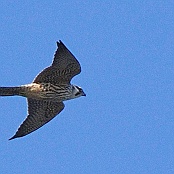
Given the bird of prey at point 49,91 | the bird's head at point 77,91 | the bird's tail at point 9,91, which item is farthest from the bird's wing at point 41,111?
the bird's tail at point 9,91

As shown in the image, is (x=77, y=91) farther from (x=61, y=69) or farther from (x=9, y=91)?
(x=9, y=91)

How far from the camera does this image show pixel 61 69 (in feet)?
55.3

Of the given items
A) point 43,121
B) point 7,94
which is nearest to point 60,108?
point 43,121

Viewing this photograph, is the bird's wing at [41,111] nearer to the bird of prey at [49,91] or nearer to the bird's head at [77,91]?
the bird of prey at [49,91]

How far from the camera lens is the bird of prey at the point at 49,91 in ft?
54.4

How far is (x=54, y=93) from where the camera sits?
17203 mm

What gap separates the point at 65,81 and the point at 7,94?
146cm

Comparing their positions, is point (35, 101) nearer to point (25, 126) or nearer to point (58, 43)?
point (25, 126)

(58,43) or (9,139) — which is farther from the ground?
(58,43)

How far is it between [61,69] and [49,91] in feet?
2.06

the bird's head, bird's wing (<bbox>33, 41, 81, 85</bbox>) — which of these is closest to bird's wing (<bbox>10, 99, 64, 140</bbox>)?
the bird's head

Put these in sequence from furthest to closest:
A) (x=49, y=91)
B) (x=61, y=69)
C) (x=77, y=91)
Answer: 1. (x=77, y=91)
2. (x=49, y=91)
3. (x=61, y=69)

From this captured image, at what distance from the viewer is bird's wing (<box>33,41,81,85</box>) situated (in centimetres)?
1638

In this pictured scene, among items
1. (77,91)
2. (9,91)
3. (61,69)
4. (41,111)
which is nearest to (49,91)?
(61,69)
